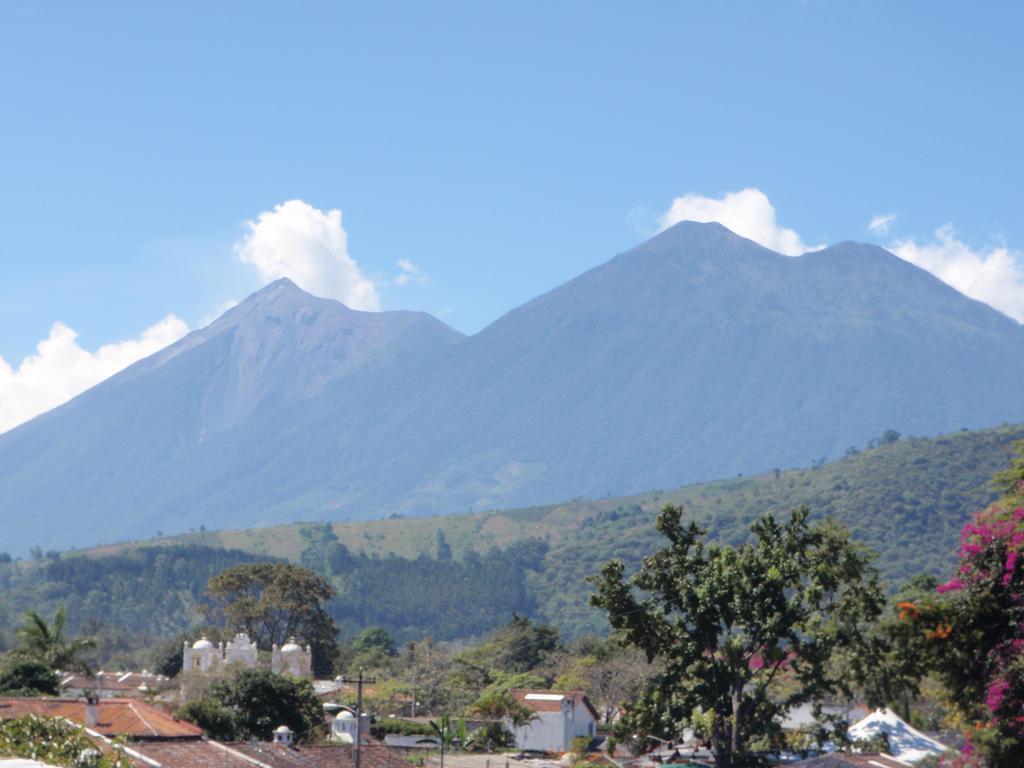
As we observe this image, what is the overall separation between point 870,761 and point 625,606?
797cm

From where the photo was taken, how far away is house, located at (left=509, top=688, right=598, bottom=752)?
71438 mm

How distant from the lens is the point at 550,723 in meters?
71.5

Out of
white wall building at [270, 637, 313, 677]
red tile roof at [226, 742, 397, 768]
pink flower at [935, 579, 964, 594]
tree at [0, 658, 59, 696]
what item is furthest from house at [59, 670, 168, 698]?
pink flower at [935, 579, 964, 594]

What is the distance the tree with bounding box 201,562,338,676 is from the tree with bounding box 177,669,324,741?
3555 centimetres

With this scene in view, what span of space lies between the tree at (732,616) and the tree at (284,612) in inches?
2271

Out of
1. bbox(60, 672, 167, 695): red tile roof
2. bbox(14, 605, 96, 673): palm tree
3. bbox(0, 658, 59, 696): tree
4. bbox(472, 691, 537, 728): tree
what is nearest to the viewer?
bbox(0, 658, 59, 696): tree

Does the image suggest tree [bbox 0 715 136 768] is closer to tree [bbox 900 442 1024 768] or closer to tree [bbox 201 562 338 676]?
tree [bbox 900 442 1024 768]

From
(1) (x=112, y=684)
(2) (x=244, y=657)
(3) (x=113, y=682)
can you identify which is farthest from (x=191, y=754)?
(3) (x=113, y=682)

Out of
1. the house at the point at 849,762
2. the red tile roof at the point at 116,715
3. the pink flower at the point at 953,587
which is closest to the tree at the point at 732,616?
the house at the point at 849,762

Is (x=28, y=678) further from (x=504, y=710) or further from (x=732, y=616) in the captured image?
(x=732, y=616)

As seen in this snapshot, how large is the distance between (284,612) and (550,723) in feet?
119

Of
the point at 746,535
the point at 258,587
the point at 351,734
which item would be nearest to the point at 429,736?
the point at 351,734

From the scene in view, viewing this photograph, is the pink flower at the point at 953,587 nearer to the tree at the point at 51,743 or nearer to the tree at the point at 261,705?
the tree at the point at 51,743

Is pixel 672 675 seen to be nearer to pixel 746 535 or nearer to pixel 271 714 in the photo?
pixel 271 714
